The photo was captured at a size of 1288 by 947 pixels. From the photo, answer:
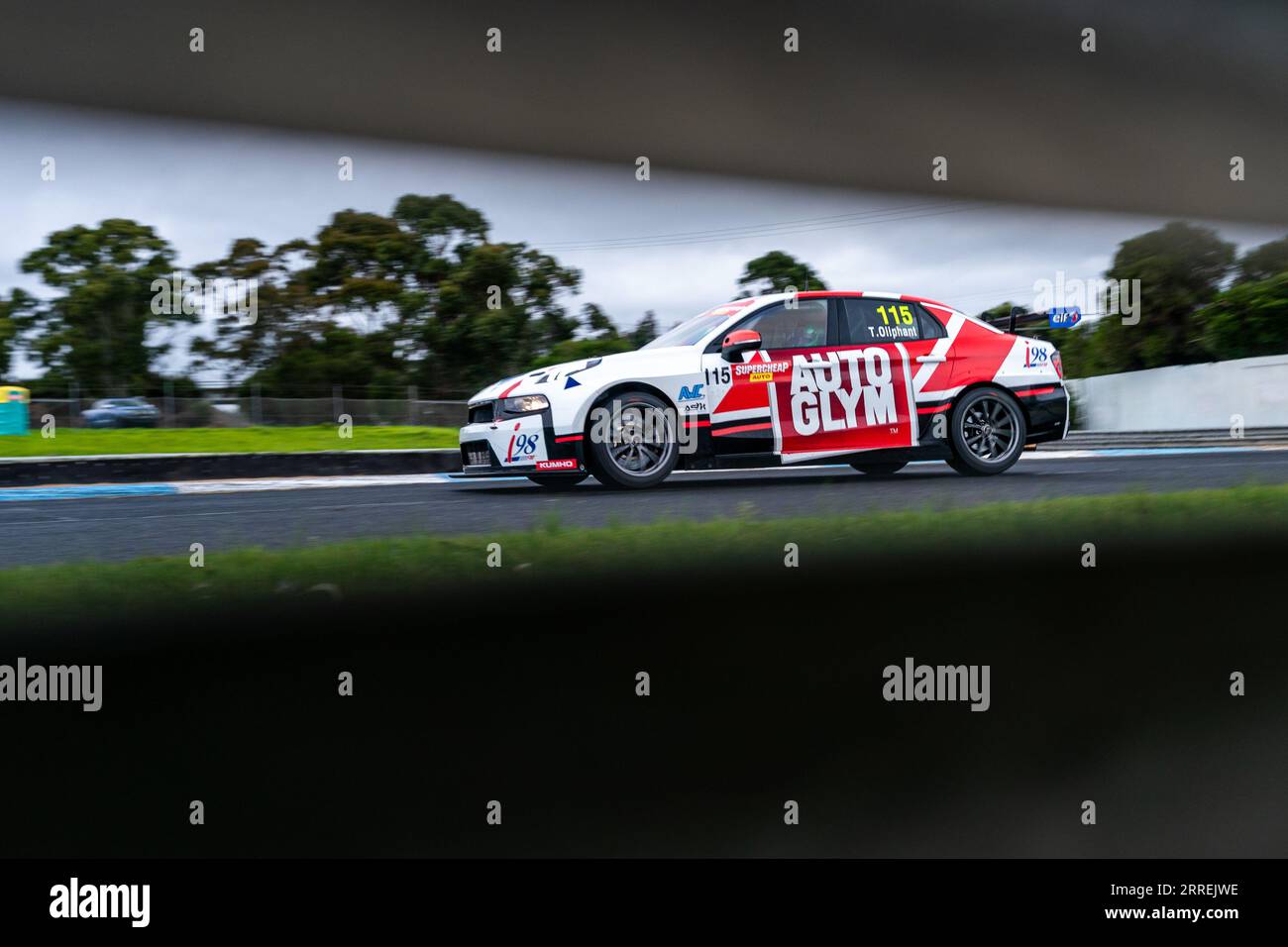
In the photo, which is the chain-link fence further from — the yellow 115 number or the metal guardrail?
the metal guardrail

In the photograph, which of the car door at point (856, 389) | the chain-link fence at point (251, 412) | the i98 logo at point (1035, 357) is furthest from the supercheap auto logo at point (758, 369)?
the chain-link fence at point (251, 412)

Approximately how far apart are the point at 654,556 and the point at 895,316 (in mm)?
4688

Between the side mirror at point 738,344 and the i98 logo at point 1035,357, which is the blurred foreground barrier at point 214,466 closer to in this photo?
the side mirror at point 738,344

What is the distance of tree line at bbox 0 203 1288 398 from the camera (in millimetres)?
10164

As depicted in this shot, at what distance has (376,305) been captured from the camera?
12.8 meters

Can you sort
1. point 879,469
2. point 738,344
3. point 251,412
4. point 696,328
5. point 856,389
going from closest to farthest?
point 738,344 < point 856,389 < point 696,328 < point 879,469 < point 251,412

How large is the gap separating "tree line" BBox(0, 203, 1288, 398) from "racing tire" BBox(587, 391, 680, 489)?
144cm

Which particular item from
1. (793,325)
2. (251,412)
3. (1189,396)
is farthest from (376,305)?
(1189,396)

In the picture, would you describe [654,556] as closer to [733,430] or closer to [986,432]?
[733,430]

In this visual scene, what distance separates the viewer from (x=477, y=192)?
23.9 ft

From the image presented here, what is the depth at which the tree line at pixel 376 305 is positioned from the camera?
10.2m

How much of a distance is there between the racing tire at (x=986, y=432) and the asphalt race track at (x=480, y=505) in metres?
0.18
